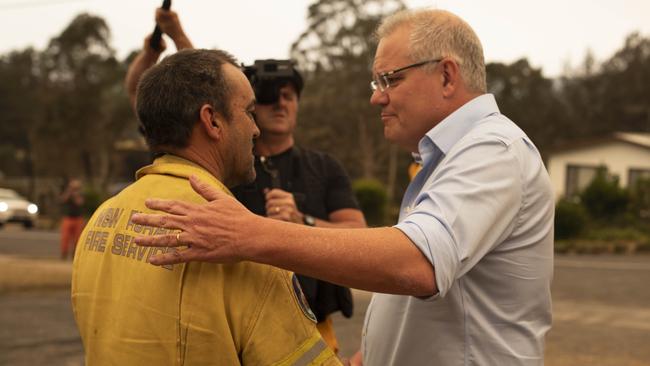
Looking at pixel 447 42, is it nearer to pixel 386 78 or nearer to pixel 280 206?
pixel 386 78

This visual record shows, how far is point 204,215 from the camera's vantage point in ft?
5.72

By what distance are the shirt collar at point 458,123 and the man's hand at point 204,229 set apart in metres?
0.70

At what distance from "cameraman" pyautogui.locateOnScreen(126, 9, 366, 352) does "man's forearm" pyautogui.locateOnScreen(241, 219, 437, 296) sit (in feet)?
5.65

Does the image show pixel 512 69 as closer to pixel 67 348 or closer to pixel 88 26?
pixel 88 26

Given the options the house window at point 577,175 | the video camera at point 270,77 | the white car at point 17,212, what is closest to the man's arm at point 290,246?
the video camera at point 270,77

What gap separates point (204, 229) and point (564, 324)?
30.1ft

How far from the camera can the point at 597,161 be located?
117ft

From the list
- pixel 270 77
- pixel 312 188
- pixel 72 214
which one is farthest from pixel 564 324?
pixel 72 214

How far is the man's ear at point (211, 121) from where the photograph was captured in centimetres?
207

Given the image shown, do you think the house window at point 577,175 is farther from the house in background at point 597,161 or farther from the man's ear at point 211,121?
the man's ear at point 211,121

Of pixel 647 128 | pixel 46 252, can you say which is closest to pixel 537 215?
pixel 46 252

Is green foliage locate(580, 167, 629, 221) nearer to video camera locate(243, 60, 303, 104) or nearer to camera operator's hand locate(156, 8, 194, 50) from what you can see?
video camera locate(243, 60, 303, 104)

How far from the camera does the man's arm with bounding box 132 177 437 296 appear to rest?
1.74m

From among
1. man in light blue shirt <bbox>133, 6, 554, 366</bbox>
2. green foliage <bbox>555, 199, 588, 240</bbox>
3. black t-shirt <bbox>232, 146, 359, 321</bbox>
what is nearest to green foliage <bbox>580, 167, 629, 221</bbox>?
green foliage <bbox>555, 199, 588, 240</bbox>
